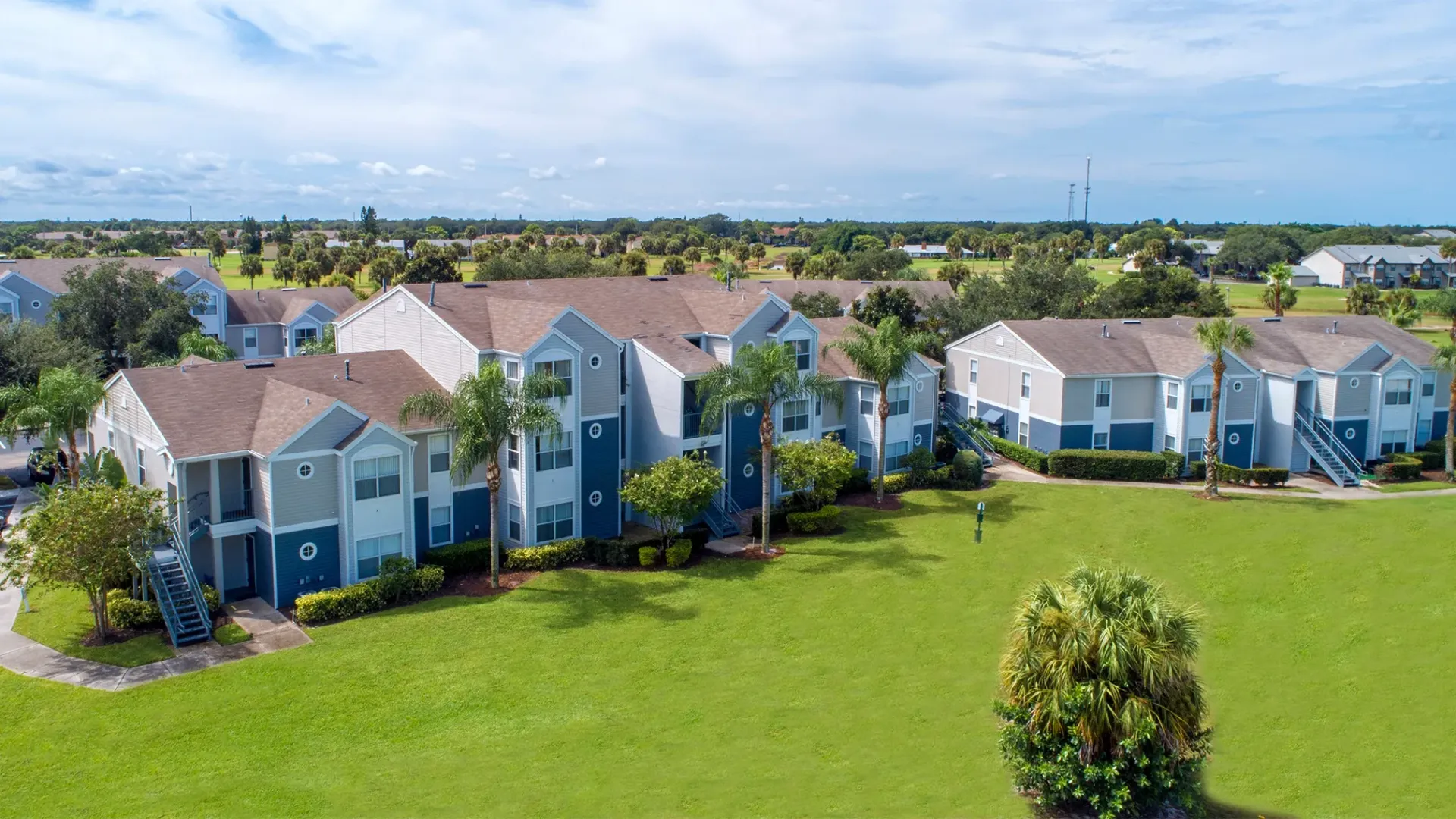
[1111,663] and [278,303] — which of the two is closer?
[1111,663]

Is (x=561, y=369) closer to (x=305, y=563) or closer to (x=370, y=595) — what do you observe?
(x=370, y=595)

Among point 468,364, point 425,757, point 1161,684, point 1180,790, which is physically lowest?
point 425,757

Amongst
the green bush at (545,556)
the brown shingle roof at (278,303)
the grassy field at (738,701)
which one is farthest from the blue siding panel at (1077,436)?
the brown shingle roof at (278,303)

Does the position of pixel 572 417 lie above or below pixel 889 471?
above

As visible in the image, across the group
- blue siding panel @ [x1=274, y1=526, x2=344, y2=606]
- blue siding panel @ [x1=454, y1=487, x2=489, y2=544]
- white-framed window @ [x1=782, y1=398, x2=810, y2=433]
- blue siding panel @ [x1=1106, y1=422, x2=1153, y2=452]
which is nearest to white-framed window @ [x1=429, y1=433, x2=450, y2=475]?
blue siding panel @ [x1=454, y1=487, x2=489, y2=544]

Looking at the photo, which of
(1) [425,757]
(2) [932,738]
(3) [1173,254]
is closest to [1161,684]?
(2) [932,738]

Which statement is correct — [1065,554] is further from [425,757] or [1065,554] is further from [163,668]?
[163,668]

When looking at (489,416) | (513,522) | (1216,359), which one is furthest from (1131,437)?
(489,416)
